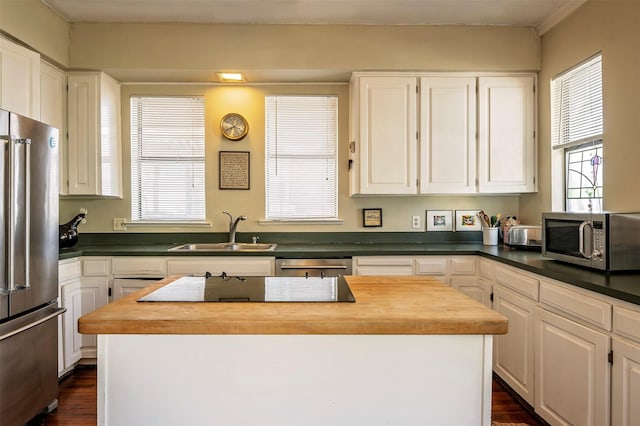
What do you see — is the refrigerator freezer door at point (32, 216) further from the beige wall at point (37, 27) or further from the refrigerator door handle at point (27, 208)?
the beige wall at point (37, 27)

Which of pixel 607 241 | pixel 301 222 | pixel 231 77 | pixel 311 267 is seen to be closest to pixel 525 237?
pixel 607 241

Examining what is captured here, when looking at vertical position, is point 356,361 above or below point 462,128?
below

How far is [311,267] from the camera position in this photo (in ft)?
9.64

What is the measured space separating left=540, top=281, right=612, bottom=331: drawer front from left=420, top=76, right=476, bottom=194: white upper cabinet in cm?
132

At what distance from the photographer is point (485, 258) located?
286 centimetres

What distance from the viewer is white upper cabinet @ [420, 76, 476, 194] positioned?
3.21m

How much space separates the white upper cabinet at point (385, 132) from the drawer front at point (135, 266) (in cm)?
173

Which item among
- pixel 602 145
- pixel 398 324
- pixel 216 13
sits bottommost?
pixel 398 324

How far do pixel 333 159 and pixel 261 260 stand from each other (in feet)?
4.01

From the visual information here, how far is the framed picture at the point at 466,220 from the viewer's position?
3549 millimetres

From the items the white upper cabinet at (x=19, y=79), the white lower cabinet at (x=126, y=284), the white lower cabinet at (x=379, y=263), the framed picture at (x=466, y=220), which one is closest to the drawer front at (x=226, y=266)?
the white lower cabinet at (x=126, y=284)

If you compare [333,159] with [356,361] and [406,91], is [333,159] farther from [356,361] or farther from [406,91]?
[356,361]

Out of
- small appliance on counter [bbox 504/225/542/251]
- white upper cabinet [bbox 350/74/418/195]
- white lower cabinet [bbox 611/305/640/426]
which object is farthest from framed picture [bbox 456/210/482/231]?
white lower cabinet [bbox 611/305/640/426]

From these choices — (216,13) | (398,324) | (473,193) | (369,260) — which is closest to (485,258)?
(473,193)
